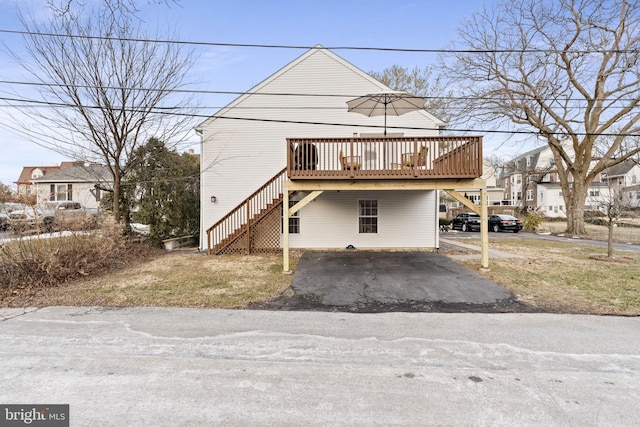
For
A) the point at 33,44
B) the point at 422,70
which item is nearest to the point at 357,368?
the point at 33,44

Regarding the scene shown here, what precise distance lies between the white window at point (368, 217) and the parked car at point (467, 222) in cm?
1467

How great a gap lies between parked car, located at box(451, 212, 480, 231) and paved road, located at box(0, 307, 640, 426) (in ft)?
66.2

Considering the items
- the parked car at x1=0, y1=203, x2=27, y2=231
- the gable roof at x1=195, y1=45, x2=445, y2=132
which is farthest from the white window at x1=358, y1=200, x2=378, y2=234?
the parked car at x1=0, y1=203, x2=27, y2=231

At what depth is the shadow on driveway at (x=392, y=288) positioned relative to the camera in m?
5.78

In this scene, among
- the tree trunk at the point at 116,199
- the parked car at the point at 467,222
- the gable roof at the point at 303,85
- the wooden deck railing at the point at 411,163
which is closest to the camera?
the wooden deck railing at the point at 411,163

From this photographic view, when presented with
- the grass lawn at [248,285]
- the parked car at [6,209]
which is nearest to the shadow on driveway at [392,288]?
the grass lawn at [248,285]

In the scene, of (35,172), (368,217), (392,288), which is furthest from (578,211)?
(35,172)

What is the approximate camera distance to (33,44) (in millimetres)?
10008

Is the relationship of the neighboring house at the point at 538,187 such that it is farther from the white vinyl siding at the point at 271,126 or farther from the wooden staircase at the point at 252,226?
the wooden staircase at the point at 252,226

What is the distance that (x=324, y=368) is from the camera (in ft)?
11.3

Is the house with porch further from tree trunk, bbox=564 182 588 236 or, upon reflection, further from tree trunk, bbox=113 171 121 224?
tree trunk, bbox=564 182 588 236

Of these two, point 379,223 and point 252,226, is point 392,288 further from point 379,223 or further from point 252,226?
point 252,226

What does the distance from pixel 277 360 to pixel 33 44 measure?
1266 cm

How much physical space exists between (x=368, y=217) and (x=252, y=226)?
443 centimetres
